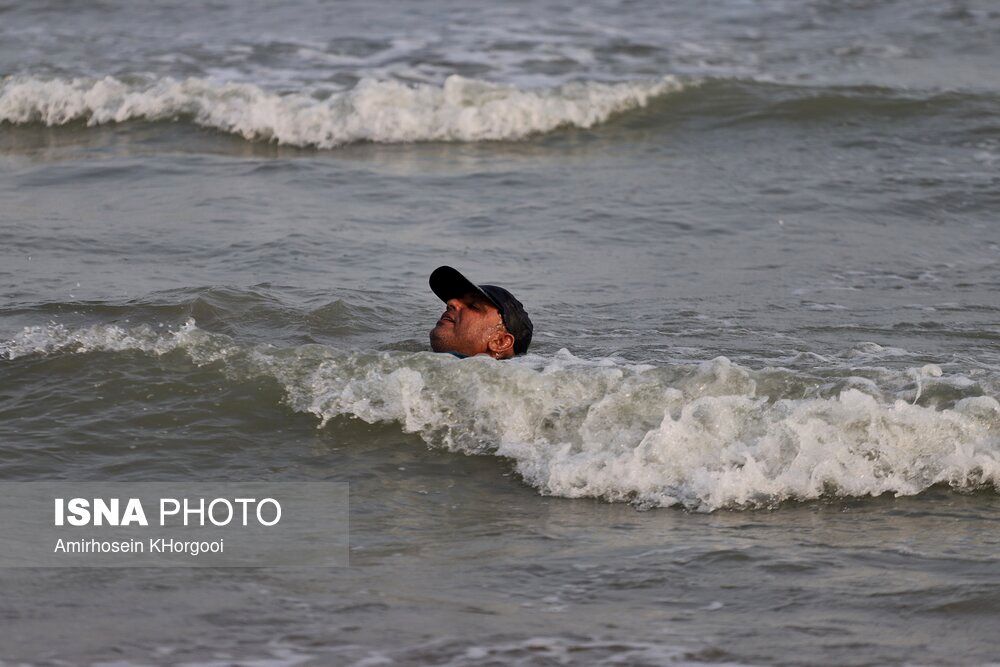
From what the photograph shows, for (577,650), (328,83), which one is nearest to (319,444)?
(577,650)

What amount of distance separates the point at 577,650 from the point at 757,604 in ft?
2.05

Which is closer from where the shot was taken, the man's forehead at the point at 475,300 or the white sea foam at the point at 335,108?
the man's forehead at the point at 475,300

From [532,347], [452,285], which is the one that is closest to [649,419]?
[452,285]

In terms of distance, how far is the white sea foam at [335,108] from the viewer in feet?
40.2

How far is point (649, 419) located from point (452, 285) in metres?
1.10

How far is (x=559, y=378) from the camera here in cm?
588

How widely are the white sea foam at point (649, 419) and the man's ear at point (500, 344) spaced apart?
0.35 feet

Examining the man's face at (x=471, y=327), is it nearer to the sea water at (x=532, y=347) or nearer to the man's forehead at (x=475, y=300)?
the man's forehead at (x=475, y=300)

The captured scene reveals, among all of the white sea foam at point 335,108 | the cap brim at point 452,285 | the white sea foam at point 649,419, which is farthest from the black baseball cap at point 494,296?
the white sea foam at point 335,108

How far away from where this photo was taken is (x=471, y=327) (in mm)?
6215

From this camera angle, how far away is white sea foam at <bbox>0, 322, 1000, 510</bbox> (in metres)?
5.15

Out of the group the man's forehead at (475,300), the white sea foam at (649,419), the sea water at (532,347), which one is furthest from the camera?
the man's forehead at (475,300)

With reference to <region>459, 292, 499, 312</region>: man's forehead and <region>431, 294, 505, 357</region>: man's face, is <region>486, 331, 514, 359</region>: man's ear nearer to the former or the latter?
<region>431, 294, 505, 357</region>: man's face

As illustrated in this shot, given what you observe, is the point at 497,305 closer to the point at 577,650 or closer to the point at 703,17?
the point at 577,650
